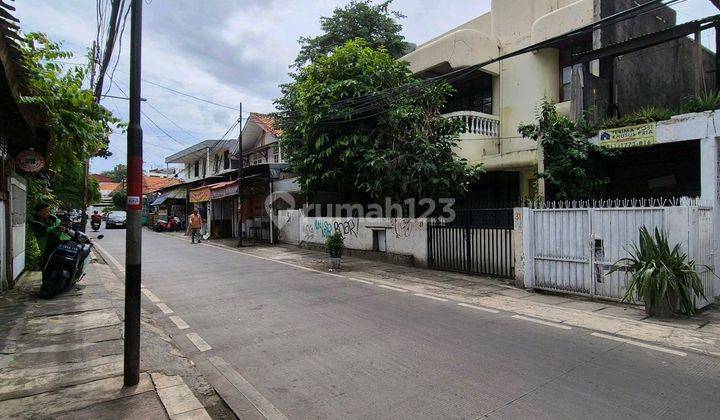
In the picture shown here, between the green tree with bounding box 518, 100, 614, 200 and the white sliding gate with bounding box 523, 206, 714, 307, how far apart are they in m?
1.80

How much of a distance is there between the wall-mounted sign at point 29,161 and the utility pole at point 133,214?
610 cm

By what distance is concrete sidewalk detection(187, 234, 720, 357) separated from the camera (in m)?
5.91

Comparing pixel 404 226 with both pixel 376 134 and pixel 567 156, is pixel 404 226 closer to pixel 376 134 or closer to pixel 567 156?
pixel 376 134

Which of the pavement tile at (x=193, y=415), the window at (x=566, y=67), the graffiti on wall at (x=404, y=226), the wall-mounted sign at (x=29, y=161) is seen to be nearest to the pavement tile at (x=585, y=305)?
the graffiti on wall at (x=404, y=226)

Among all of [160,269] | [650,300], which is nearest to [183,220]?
[160,269]

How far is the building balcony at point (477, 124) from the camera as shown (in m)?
14.3

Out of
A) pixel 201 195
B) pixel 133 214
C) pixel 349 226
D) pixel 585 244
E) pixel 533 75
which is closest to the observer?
pixel 133 214

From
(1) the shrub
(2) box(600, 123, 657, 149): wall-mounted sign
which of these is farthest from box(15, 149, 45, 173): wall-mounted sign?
(2) box(600, 123, 657, 149): wall-mounted sign

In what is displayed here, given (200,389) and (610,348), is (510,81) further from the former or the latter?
(200,389)

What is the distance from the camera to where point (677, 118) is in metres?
8.93

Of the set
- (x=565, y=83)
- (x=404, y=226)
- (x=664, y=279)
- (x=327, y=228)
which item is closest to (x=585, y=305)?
(x=664, y=279)

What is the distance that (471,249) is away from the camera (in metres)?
11.6

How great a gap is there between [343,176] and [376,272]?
372 centimetres

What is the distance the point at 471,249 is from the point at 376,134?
4.96 metres
